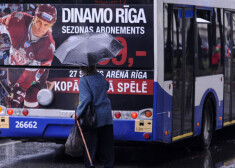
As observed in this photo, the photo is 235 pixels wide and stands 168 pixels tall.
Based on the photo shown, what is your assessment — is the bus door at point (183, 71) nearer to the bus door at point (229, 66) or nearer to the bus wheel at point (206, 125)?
the bus wheel at point (206, 125)

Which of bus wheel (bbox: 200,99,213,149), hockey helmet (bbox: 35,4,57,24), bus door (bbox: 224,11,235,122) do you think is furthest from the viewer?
bus door (bbox: 224,11,235,122)

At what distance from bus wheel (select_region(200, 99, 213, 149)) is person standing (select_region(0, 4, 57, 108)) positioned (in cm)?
336

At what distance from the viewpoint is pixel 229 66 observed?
47.0ft

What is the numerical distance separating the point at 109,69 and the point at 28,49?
1341 mm

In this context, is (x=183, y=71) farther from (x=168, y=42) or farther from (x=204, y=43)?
(x=204, y=43)

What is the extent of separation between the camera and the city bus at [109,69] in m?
10.8

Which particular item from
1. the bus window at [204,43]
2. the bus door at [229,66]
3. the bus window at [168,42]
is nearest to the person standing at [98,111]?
the bus window at [168,42]

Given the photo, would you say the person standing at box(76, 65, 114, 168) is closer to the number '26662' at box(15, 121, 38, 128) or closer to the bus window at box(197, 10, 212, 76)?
the number '26662' at box(15, 121, 38, 128)

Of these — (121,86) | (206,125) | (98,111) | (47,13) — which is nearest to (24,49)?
(47,13)

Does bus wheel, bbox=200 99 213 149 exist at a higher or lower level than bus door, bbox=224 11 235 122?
lower

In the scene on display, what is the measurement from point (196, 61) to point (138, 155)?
1902 millimetres

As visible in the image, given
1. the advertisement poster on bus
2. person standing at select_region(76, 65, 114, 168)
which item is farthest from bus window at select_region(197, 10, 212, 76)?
person standing at select_region(76, 65, 114, 168)

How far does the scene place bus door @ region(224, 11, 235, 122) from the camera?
14086 mm

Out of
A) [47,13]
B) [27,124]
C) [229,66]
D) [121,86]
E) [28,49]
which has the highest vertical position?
[47,13]
